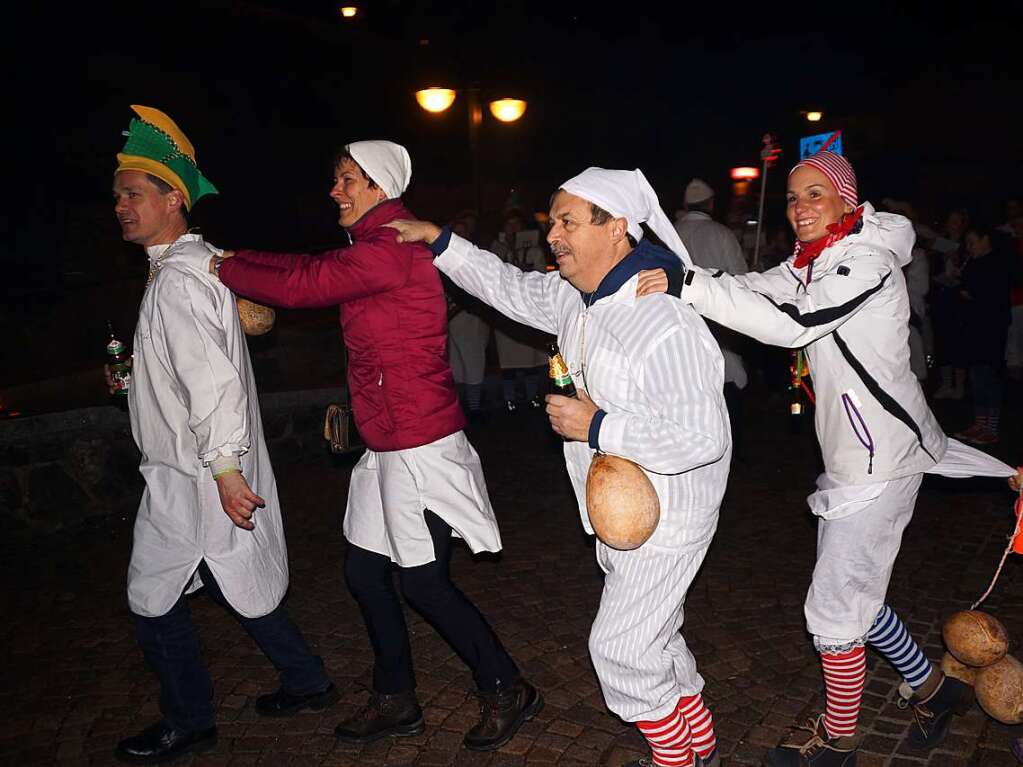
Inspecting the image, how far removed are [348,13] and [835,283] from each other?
23.5 meters

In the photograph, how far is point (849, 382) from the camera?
131 inches

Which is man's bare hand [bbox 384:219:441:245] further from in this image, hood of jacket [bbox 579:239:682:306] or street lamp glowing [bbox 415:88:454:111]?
street lamp glowing [bbox 415:88:454:111]

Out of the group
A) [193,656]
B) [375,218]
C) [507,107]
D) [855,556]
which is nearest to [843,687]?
[855,556]

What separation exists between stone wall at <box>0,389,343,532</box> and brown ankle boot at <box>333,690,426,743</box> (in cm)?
397

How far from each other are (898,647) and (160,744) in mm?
3152

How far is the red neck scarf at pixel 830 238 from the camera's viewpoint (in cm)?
338

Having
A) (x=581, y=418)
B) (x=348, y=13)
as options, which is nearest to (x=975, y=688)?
(x=581, y=418)

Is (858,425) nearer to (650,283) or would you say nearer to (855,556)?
(855,556)

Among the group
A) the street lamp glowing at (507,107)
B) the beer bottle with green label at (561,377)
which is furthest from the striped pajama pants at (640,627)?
the street lamp glowing at (507,107)

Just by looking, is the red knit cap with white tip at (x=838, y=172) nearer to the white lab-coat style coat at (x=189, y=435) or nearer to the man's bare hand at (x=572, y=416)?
the man's bare hand at (x=572, y=416)

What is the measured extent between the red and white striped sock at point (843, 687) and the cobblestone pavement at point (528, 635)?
0.28m

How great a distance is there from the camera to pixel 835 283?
3.19 m

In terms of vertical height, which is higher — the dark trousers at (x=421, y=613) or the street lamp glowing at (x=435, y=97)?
the street lamp glowing at (x=435, y=97)

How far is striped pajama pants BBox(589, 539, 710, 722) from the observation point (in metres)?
3.06
